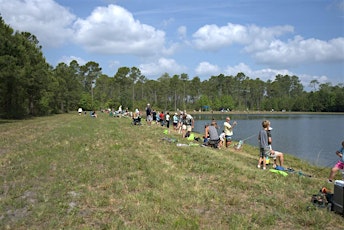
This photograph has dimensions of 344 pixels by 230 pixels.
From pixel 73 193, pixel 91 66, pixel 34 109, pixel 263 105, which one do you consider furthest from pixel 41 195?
pixel 263 105

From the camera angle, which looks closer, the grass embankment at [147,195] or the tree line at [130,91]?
the grass embankment at [147,195]

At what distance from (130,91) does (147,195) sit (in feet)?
332

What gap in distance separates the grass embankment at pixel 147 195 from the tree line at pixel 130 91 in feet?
77.8

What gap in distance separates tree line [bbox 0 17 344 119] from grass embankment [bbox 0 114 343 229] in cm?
2373

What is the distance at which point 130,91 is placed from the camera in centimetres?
10625

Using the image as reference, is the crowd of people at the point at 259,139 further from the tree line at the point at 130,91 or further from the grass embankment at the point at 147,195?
the tree line at the point at 130,91

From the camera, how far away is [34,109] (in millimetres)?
48094

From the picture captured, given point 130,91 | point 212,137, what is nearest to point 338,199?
point 212,137

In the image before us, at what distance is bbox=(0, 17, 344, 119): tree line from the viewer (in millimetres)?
→ 37469

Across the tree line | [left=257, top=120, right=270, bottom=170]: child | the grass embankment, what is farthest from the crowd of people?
the tree line

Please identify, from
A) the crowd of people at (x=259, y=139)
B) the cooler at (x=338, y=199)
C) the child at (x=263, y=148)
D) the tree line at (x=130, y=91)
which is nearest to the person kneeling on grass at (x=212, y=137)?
the crowd of people at (x=259, y=139)

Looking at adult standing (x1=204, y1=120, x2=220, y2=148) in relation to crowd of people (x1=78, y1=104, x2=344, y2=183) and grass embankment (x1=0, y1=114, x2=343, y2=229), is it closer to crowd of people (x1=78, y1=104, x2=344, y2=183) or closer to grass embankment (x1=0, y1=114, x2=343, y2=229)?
crowd of people (x1=78, y1=104, x2=344, y2=183)

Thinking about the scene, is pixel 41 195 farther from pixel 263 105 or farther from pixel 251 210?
pixel 263 105

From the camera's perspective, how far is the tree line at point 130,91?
37469 mm
